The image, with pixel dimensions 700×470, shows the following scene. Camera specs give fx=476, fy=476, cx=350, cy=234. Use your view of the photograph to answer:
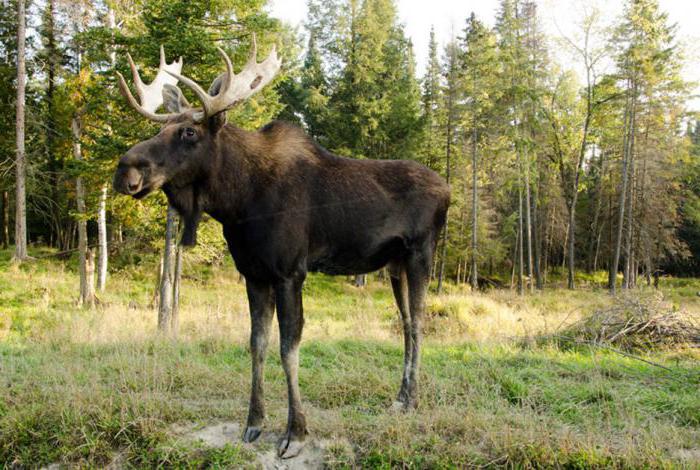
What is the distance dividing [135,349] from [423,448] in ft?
Answer: 16.0

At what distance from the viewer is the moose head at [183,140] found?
3.56m

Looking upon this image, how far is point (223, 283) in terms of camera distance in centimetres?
2309

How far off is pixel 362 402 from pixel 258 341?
1485 millimetres

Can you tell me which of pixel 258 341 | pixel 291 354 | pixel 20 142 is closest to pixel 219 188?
Answer: pixel 258 341

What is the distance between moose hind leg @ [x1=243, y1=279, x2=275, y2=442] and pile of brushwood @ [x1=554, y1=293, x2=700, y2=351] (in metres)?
6.05

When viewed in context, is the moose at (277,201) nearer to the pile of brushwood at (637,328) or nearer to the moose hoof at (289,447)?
the moose hoof at (289,447)

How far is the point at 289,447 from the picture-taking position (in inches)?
152

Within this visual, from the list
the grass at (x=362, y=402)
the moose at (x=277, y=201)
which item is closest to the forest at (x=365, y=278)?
the grass at (x=362, y=402)

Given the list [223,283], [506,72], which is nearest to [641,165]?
[506,72]

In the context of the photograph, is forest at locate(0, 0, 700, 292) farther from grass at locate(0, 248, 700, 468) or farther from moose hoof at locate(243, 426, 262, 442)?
moose hoof at locate(243, 426, 262, 442)

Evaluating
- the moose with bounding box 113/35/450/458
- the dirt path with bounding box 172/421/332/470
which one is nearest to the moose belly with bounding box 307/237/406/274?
the moose with bounding box 113/35/450/458

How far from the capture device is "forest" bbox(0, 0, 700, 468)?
4113 mm

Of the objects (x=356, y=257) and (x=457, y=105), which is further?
(x=457, y=105)

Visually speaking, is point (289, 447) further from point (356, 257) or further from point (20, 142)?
point (20, 142)
